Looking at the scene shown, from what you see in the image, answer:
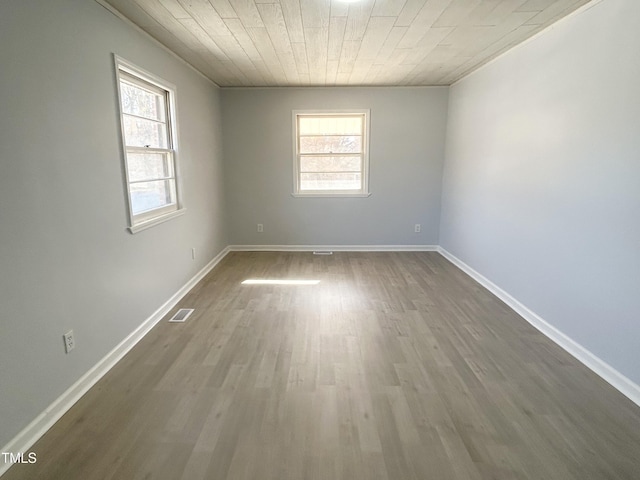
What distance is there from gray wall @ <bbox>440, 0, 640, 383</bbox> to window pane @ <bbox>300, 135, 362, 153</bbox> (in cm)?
180

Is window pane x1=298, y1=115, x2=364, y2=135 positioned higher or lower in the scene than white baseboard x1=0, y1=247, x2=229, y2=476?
higher

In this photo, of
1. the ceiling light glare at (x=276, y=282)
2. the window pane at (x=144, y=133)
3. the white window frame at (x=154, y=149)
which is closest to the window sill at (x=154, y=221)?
the white window frame at (x=154, y=149)

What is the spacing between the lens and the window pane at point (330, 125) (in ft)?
16.7

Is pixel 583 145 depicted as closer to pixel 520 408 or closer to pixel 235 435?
pixel 520 408

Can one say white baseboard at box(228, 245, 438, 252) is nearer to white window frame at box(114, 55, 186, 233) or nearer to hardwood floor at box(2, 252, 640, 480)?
white window frame at box(114, 55, 186, 233)

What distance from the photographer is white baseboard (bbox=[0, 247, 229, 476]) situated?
1.64 meters

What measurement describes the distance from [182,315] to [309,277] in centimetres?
152

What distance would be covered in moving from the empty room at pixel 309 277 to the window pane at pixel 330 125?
2.58 ft

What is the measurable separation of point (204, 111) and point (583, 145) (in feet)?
12.7

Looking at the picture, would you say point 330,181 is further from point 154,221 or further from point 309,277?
point 154,221

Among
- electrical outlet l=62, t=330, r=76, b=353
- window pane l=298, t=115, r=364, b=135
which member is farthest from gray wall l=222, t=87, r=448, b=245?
electrical outlet l=62, t=330, r=76, b=353

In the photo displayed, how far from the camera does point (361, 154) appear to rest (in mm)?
5160

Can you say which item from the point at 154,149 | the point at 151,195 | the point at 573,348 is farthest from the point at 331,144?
the point at 573,348

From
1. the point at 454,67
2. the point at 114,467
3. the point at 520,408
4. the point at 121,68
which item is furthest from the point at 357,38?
the point at 114,467
